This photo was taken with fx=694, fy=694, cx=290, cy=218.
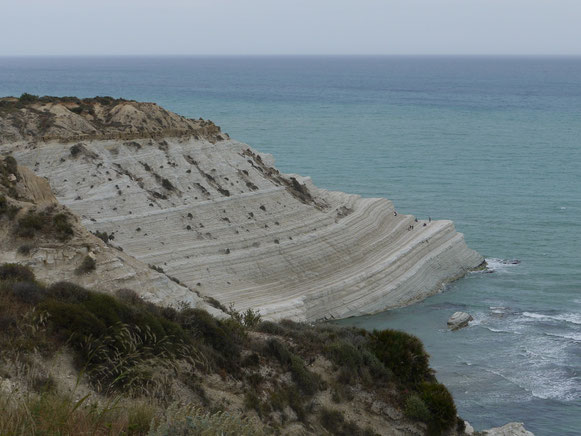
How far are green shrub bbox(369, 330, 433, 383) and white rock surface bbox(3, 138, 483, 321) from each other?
12.5 metres

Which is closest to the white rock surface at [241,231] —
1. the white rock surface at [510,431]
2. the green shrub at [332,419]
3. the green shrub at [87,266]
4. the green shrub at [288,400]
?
the green shrub at [87,266]

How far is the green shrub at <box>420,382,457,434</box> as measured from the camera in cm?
1650

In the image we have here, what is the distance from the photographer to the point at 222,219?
37.0 meters

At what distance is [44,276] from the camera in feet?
63.3

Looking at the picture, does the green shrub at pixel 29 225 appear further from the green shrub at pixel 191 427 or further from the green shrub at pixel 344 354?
the green shrub at pixel 191 427

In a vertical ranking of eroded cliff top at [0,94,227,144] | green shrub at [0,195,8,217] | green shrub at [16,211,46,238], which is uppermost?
eroded cliff top at [0,94,227,144]

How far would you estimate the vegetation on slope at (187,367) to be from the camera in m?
9.09

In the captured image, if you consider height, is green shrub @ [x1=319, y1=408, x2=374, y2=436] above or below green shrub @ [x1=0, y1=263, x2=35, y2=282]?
below

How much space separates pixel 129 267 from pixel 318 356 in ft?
25.2

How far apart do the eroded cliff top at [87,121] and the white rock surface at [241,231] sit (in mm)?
870

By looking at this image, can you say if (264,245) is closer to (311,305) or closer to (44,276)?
(311,305)

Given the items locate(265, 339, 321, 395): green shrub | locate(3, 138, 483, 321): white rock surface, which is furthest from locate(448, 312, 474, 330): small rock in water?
locate(265, 339, 321, 395): green shrub

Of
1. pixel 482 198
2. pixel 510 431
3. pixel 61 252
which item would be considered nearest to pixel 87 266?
pixel 61 252

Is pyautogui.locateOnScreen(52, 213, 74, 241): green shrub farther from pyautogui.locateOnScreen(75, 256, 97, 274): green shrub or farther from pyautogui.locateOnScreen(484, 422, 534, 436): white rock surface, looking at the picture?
pyautogui.locateOnScreen(484, 422, 534, 436): white rock surface
